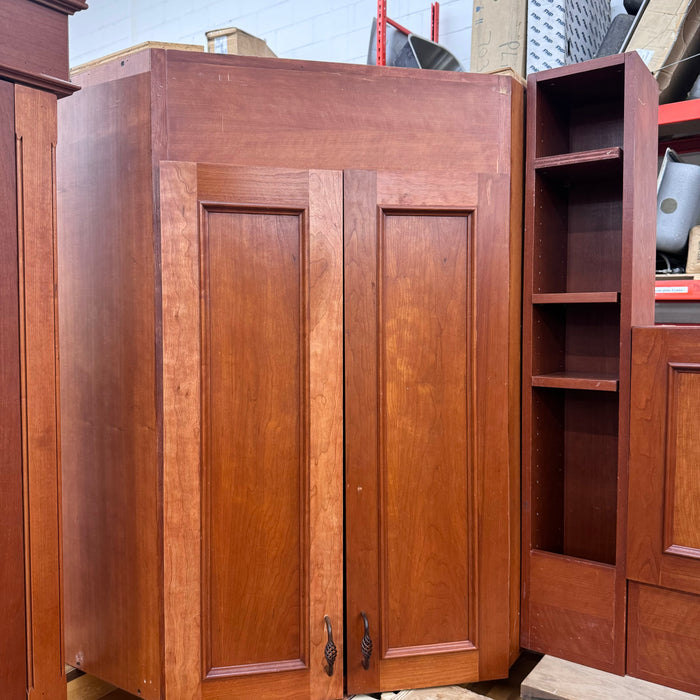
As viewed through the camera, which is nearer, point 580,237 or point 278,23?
point 580,237

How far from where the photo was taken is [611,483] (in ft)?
7.00

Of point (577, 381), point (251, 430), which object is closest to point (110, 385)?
point (251, 430)

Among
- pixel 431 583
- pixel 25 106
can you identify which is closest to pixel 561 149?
pixel 431 583

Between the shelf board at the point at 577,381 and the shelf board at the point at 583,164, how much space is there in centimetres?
63

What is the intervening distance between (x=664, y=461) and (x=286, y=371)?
109cm

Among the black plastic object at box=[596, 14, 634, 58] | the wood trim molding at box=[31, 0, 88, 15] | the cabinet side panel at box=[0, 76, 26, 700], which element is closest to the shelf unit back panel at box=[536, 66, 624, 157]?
the black plastic object at box=[596, 14, 634, 58]

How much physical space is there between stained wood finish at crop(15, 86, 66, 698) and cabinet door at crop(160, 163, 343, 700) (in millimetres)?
365

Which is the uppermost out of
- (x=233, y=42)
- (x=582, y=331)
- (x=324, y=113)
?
(x=233, y=42)

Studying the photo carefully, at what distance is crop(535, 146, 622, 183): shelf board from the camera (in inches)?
72.2

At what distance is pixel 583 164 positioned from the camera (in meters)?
1.89

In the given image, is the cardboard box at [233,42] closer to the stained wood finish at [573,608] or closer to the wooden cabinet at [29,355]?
the wooden cabinet at [29,355]

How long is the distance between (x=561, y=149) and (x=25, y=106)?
161 centimetres

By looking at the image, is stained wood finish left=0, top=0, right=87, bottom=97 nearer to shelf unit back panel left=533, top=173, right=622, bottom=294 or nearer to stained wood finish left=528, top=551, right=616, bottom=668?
shelf unit back panel left=533, top=173, right=622, bottom=294

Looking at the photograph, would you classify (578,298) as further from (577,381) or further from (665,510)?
(665,510)
